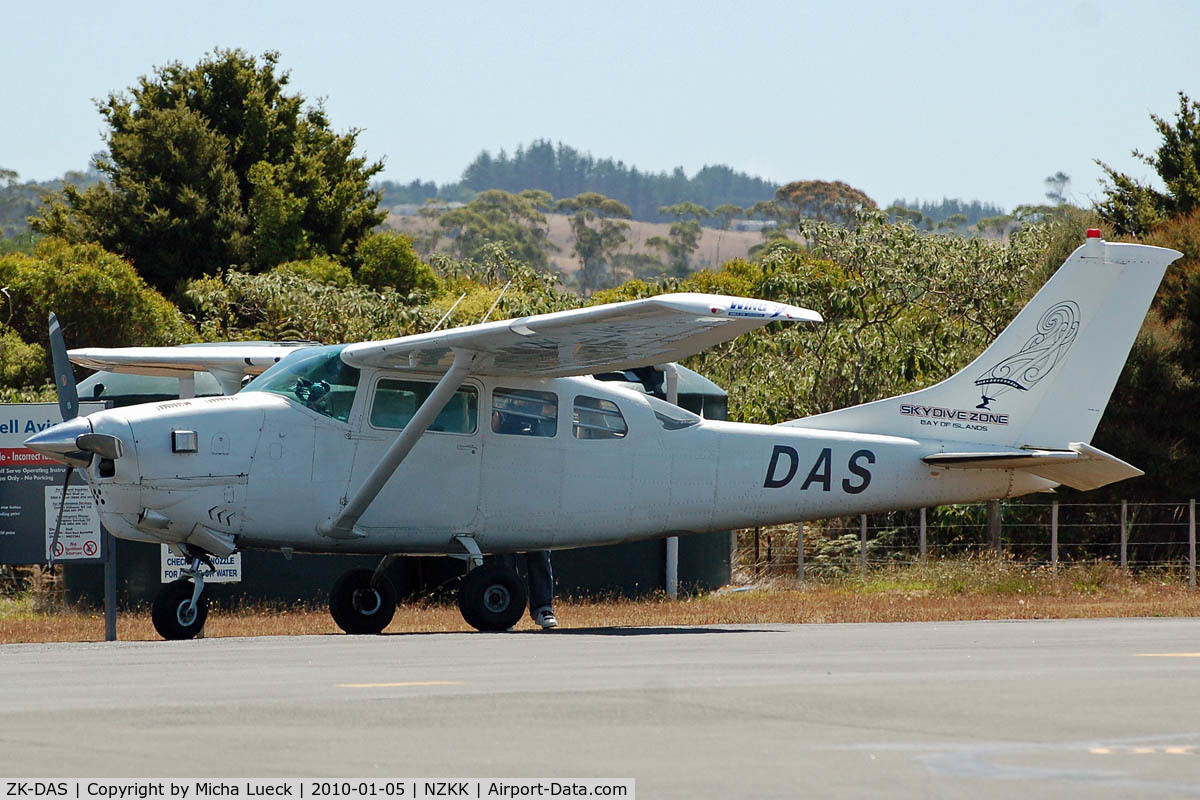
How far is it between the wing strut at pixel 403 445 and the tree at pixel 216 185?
35118mm

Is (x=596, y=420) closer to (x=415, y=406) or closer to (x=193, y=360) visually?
(x=415, y=406)

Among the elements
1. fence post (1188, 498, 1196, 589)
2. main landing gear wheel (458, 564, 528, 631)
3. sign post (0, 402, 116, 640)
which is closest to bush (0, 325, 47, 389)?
sign post (0, 402, 116, 640)

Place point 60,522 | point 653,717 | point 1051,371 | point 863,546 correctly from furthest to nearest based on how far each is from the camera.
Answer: point 863,546 → point 1051,371 → point 60,522 → point 653,717

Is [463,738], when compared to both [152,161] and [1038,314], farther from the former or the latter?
[152,161]

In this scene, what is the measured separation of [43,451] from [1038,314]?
33.0 ft

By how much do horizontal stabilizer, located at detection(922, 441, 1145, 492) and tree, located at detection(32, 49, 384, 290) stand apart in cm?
3522

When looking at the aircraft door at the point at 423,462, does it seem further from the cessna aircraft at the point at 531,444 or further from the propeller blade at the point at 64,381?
the propeller blade at the point at 64,381

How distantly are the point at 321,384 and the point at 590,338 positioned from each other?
257 centimetres

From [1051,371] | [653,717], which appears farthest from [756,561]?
[653,717]

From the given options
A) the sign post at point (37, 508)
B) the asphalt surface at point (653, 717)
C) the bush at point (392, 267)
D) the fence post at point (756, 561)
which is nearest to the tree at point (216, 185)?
the bush at point (392, 267)

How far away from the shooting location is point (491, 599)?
14.3 metres

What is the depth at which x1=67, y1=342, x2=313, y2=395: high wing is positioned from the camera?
16.3 metres

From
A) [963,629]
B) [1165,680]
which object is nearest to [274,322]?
[963,629]

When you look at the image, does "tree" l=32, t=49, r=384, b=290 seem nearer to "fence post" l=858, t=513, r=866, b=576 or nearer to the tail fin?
"fence post" l=858, t=513, r=866, b=576
